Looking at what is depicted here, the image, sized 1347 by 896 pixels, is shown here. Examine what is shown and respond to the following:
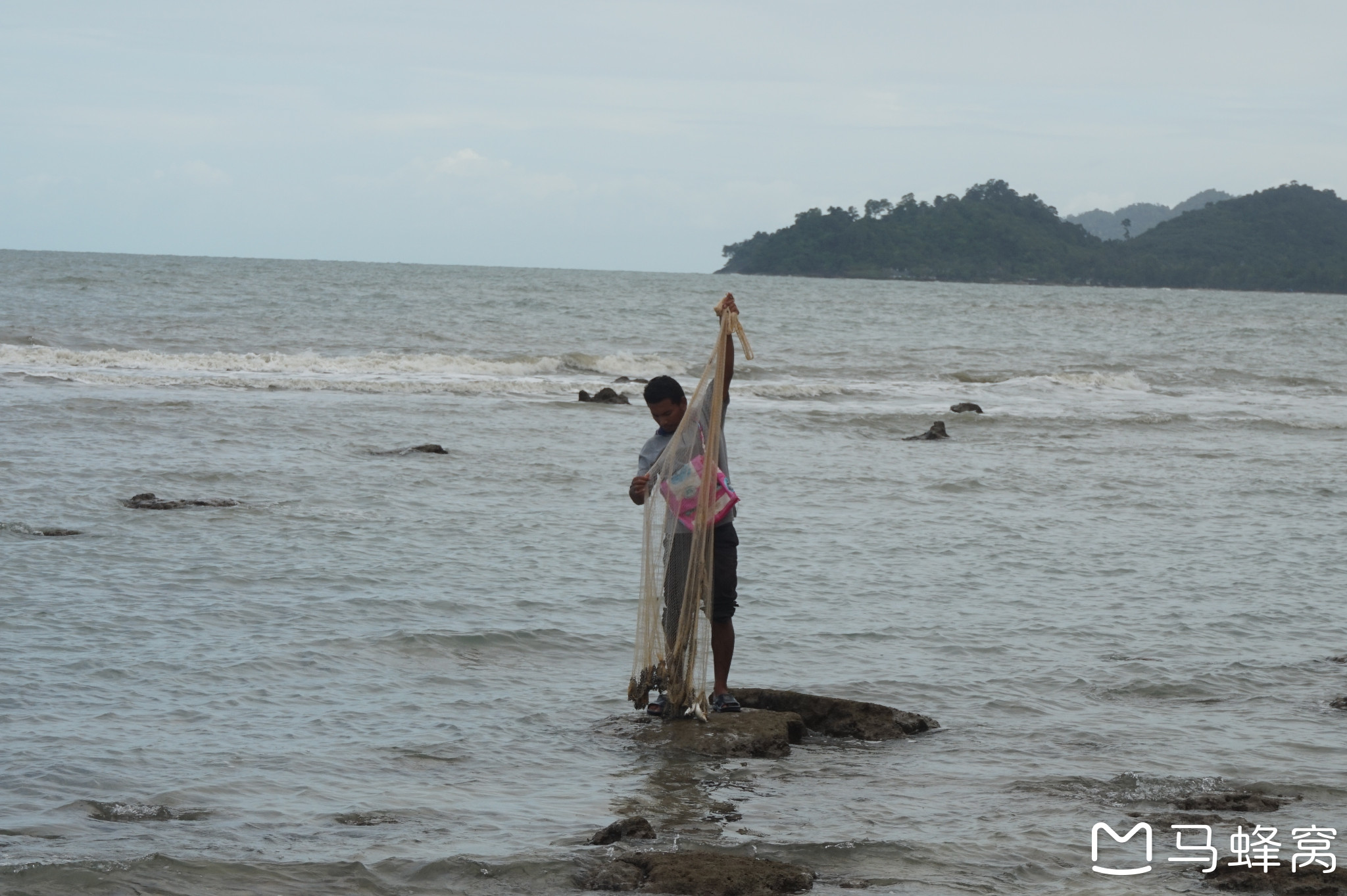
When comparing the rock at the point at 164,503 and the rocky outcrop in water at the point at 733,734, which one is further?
the rock at the point at 164,503

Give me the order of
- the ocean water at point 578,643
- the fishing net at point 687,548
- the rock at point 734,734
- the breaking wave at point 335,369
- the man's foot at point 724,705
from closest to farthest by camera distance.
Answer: the ocean water at point 578,643
the rock at point 734,734
the fishing net at point 687,548
the man's foot at point 724,705
the breaking wave at point 335,369

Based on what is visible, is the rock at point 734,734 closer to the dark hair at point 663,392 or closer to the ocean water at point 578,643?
the ocean water at point 578,643

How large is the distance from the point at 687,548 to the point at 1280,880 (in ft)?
8.87

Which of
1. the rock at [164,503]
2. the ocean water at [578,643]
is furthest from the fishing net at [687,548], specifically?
the rock at [164,503]

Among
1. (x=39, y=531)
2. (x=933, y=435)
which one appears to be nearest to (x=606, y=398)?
(x=933, y=435)

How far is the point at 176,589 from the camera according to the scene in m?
8.16

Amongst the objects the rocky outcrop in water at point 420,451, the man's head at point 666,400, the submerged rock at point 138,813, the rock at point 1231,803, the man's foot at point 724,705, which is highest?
the man's head at point 666,400

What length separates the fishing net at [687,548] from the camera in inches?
228

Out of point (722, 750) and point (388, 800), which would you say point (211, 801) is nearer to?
point (388, 800)

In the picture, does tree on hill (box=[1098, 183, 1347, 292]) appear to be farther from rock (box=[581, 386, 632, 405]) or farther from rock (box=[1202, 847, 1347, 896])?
rock (box=[1202, 847, 1347, 896])

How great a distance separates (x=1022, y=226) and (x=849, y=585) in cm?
14752

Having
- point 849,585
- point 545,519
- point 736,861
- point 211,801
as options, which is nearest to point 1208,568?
point 849,585

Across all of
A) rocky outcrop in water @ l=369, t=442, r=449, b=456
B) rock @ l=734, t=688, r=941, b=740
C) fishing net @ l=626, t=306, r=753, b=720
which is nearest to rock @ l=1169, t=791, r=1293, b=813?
rock @ l=734, t=688, r=941, b=740

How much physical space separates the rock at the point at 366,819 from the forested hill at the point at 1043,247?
454 feet
